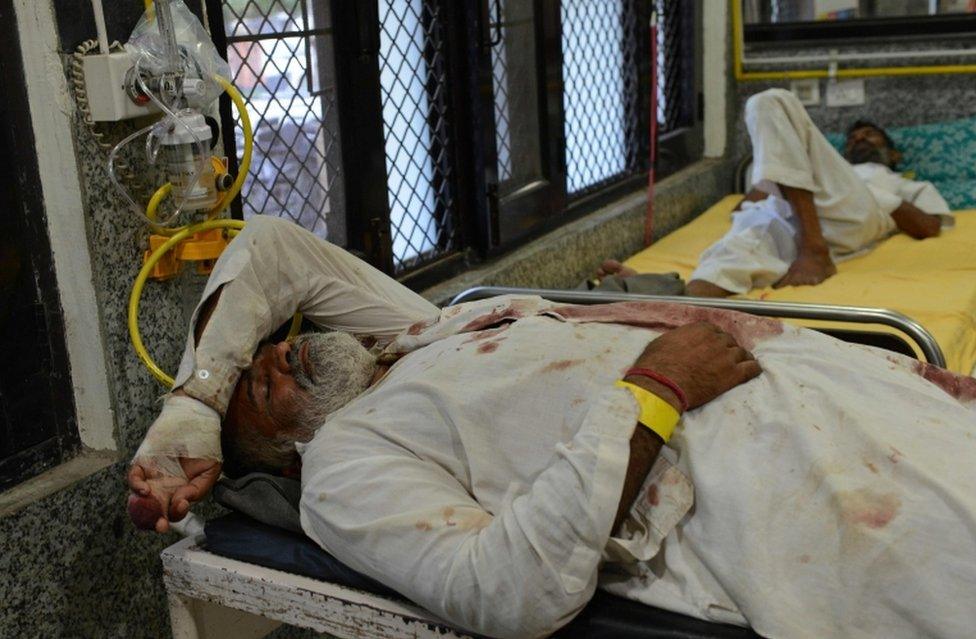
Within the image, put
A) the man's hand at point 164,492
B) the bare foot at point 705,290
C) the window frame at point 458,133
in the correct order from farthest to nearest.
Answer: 1. the bare foot at point 705,290
2. the window frame at point 458,133
3. the man's hand at point 164,492

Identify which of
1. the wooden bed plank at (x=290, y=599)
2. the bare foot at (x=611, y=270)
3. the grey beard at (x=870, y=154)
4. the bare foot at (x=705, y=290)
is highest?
the grey beard at (x=870, y=154)

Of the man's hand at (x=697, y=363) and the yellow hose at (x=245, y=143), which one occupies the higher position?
the yellow hose at (x=245, y=143)

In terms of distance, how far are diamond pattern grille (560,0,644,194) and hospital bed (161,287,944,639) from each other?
7.30 feet

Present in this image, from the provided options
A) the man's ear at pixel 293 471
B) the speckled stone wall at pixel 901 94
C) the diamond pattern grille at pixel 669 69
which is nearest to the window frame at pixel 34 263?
the man's ear at pixel 293 471

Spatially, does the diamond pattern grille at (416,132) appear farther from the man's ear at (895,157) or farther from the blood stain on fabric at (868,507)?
the man's ear at (895,157)

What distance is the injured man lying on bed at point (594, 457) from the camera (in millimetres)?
1323

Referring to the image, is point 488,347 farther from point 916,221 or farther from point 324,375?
point 916,221

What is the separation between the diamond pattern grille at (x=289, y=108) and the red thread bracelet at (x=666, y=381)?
1.02 m

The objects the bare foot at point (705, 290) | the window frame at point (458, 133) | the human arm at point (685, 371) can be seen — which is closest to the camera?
the human arm at point (685, 371)

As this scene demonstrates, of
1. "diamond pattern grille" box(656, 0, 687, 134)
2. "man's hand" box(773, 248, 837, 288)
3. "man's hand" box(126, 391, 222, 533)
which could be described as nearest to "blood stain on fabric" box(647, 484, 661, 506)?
"man's hand" box(126, 391, 222, 533)

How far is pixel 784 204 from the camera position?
3576mm

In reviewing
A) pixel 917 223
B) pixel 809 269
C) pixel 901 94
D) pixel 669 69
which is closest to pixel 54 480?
pixel 809 269

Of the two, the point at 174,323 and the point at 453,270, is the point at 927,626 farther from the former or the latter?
the point at 453,270

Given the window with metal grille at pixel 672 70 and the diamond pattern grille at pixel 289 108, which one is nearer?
the diamond pattern grille at pixel 289 108
